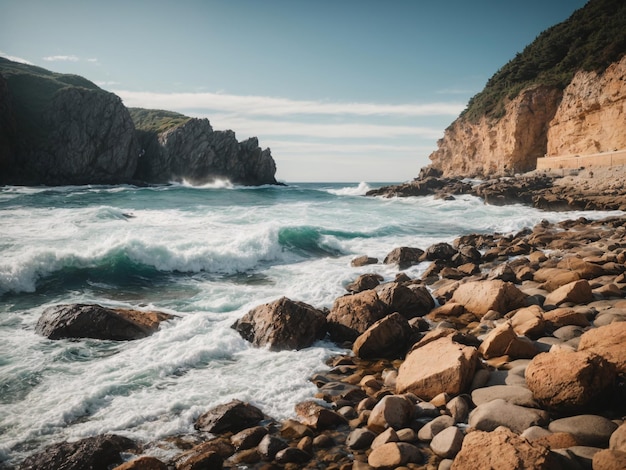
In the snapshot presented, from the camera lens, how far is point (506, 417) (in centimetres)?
404

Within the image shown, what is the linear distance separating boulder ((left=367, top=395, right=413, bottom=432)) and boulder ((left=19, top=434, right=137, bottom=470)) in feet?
9.95

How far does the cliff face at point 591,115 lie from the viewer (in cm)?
3500

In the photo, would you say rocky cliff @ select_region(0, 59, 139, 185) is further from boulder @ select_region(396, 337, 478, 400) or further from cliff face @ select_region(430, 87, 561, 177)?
boulder @ select_region(396, 337, 478, 400)

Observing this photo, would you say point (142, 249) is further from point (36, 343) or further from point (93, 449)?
point (93, 449)

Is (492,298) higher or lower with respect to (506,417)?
higher

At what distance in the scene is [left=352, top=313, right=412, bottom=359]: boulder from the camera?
675 cm

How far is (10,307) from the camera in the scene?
955 centimetres

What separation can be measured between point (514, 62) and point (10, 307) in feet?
263

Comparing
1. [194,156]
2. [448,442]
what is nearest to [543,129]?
[448,442]

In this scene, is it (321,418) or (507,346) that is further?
(507,346)

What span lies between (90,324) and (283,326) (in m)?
4.21

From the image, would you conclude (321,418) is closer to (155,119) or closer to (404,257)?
(404,257)

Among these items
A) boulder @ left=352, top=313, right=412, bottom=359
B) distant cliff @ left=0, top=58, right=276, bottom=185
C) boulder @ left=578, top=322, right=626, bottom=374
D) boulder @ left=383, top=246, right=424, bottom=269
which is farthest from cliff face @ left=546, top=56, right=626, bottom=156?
distant cliff @ left=0, top=58, right=276, bottom=185

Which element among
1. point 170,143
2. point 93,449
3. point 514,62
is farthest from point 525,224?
point 170,143
